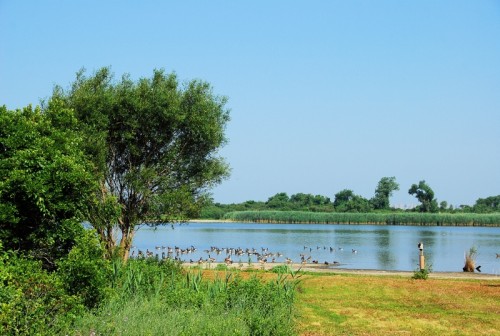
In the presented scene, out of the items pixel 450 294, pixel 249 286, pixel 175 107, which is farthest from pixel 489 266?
pixel 249 286

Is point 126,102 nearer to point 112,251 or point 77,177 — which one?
point 112,251

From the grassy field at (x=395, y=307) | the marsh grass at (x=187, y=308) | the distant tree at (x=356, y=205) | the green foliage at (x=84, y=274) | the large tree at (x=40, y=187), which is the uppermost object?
the distant tree at (x=356, y=205)

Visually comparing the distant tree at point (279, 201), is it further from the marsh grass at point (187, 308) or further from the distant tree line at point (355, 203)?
the marsh grass at point (187, 308)

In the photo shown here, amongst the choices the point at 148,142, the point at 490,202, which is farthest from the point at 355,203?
the point at 148,142

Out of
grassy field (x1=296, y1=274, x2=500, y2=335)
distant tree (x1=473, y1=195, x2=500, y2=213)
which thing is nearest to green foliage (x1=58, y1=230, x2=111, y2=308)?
grassy field (x1=296, y1=274, x2=500, y2=335)

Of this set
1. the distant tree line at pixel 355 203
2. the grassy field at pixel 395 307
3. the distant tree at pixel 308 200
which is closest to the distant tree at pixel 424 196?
the distant tree line at pixel 355 203

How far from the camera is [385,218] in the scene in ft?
372

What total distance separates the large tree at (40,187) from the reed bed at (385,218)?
303 ft

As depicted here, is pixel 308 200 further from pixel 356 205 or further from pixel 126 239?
pixel 126 239

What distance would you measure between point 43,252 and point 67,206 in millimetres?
1453

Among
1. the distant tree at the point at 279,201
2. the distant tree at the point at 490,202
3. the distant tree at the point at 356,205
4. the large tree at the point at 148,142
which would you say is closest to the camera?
the large tree at the point at 148,142

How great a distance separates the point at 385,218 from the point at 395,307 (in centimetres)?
9575

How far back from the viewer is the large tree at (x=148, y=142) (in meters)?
23.7

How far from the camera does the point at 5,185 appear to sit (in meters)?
13.7
